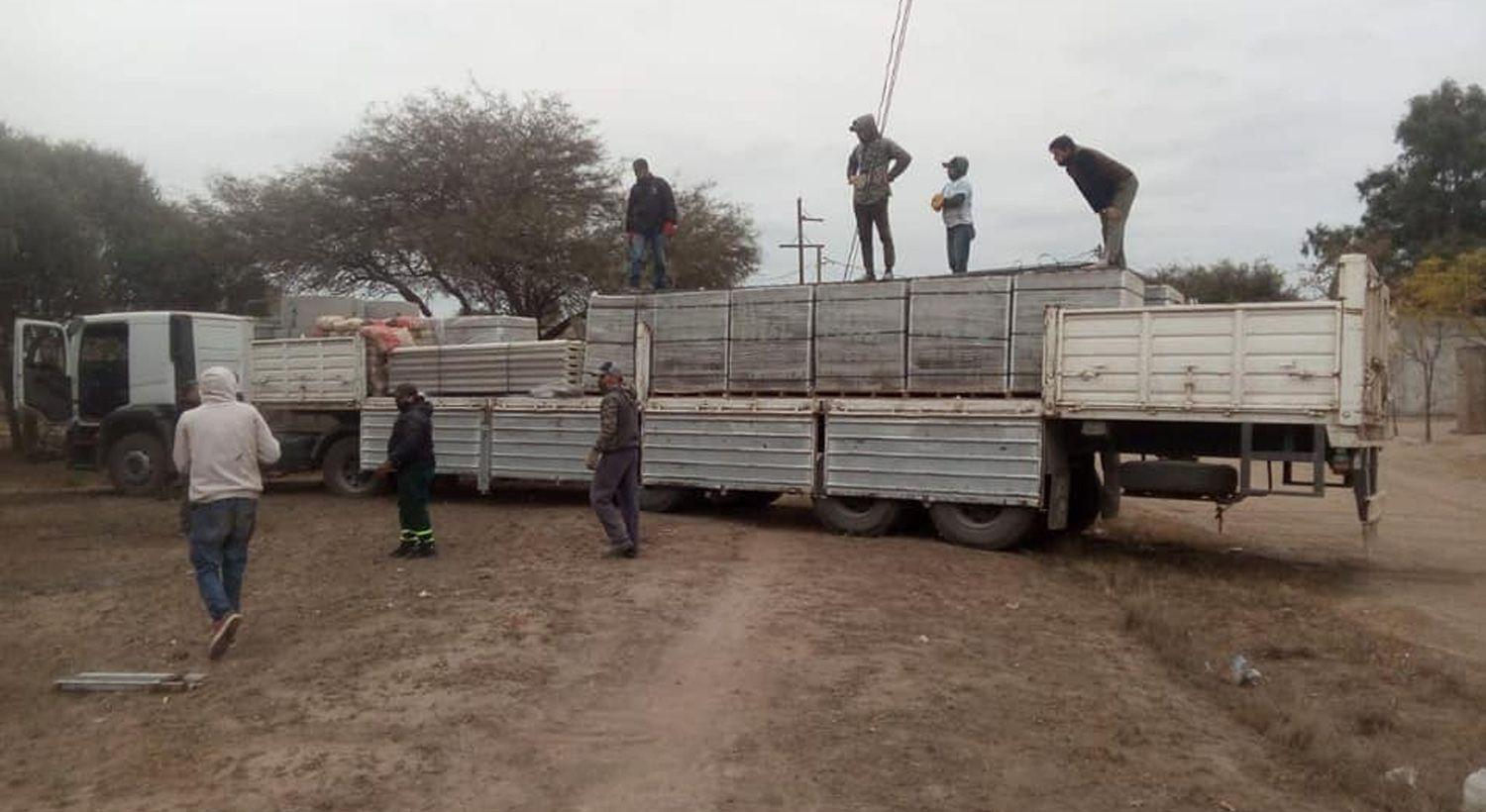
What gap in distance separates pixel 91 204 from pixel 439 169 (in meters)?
6.88

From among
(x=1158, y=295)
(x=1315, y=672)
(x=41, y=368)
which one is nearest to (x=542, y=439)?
(x=1158, y=295)

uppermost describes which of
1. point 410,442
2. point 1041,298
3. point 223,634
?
point 1041,298

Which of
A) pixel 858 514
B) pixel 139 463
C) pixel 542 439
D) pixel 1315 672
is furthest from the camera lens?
pixel 139 463

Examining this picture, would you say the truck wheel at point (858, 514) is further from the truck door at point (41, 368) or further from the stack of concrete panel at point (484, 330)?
the truck door at point (41, 368)

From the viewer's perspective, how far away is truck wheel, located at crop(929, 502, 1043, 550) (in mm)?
11508

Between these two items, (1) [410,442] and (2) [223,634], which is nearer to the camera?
(2) [223,634]

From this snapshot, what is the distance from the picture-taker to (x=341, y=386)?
1627 centimetres

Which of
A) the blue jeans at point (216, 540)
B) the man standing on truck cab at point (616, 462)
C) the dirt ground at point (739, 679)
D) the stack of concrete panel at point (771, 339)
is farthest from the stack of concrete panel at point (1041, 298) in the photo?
the blue jeans at point (216, 540)

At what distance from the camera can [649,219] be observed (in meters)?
14.1

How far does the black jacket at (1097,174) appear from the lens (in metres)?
11.8

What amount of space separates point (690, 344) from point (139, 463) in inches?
323

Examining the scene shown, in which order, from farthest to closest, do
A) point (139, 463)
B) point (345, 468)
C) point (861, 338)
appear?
point (345, 468) < point (139, 463) < point (861, 338)

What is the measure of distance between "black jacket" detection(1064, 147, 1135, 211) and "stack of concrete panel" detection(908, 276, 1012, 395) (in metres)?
1.47

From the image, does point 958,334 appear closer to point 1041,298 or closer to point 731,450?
point 1041,298
